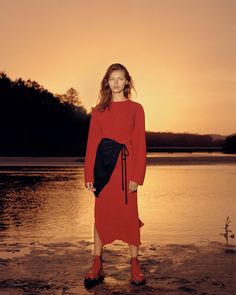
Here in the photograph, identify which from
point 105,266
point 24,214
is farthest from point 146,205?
point 105,266

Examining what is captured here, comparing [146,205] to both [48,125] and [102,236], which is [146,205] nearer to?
[102,236]

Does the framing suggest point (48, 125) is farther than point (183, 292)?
Yes

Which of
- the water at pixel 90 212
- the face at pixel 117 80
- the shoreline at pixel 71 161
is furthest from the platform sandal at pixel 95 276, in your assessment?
the shoreline at pixel 71 161

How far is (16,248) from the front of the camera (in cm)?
813

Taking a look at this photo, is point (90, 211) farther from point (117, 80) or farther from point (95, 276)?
point (117, 80)

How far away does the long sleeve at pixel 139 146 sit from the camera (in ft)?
20.1

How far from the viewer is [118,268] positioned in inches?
270

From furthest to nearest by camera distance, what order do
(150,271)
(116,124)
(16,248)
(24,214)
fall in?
1. (24,214)
2. (16,248)
3. (150,271)
4. (116,124)

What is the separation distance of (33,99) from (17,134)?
704cm

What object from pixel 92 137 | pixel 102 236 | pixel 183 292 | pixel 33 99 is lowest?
pixel 183 292

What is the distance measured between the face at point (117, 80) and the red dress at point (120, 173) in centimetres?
15

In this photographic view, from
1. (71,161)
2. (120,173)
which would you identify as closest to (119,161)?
(120,173)

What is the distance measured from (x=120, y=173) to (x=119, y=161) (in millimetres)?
111

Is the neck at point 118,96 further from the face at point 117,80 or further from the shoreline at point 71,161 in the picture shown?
the shoreline at point 71,161
